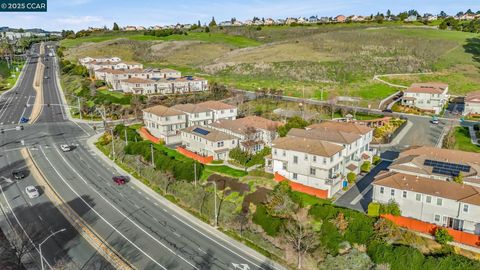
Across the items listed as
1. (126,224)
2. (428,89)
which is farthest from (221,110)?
(428,89)

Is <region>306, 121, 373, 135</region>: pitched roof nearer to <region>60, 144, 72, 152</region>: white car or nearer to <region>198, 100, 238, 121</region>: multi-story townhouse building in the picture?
<region>198, 100, 238, 121</region>: multi-story townhouse building

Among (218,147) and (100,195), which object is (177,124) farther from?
(100,195)

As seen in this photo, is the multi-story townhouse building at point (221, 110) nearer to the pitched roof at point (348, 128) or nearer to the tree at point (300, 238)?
the pitched roof at point (348, 128)

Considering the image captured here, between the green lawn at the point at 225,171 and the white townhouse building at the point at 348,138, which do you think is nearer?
the white townhouse building at the point at 348,138

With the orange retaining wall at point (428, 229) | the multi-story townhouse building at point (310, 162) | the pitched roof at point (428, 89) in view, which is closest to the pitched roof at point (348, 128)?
the multi-story townhouse building at point (310, 162)

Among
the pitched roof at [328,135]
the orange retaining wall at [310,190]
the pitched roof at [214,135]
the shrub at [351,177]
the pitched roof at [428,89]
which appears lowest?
the orange retaining wall at [310,190]

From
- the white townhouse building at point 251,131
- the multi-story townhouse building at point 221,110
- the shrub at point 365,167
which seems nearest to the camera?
the shrub at point 365,167
